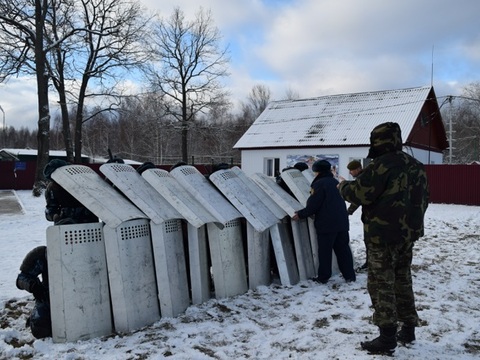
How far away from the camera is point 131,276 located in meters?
3.77

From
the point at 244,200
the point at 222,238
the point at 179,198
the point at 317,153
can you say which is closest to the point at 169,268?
the point at 179,198

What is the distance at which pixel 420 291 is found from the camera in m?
4.93

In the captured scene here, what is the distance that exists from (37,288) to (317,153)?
22.0 m

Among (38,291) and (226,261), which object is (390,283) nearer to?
(226,261)

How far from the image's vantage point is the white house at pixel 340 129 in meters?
23.4

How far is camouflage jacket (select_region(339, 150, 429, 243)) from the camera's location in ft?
10.5

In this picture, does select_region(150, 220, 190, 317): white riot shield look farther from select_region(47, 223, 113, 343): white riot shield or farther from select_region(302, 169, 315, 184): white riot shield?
select_region(302, 169, 315, 184): white riot shield

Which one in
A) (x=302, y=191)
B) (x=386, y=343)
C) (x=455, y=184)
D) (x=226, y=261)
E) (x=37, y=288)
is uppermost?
(x=302, y=191)

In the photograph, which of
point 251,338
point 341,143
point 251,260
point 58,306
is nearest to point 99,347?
point 58,306

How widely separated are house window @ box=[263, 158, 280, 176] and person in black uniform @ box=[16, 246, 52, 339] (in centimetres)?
2271

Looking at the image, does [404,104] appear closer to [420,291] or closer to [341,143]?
[341,143]

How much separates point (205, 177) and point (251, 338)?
7.47 feet

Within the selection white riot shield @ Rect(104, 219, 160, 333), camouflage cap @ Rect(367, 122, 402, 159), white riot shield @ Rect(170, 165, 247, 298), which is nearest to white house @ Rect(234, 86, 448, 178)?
white riot shield @ Rect(170, 165, 247, 298)

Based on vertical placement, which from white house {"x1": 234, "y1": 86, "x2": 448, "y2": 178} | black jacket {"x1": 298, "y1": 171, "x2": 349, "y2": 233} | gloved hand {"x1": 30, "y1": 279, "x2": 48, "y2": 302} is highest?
white house {"x1": 234, "y1": 86, "x2": 448, "y2": 178}
